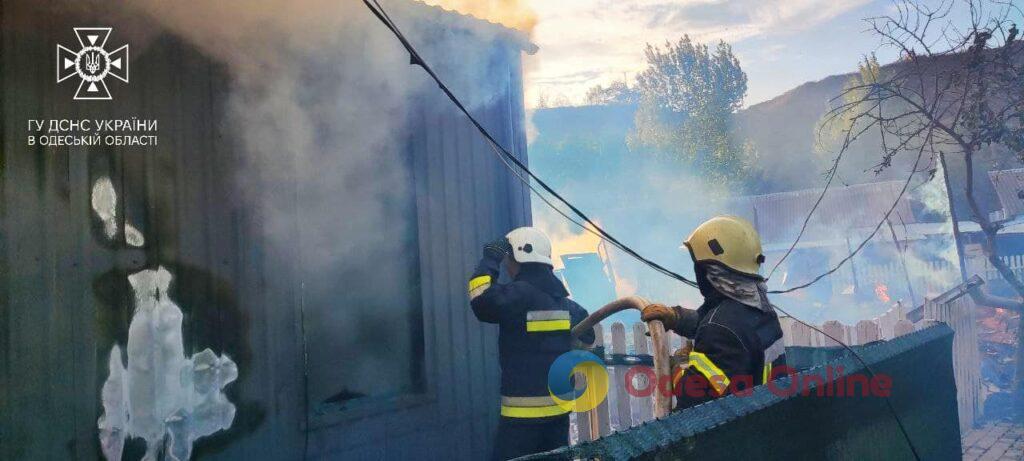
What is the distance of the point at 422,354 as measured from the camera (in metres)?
5.00

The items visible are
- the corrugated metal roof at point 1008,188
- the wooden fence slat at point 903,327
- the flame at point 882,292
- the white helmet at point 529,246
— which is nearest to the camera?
the white helmet at point 529,246

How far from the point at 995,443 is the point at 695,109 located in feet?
141

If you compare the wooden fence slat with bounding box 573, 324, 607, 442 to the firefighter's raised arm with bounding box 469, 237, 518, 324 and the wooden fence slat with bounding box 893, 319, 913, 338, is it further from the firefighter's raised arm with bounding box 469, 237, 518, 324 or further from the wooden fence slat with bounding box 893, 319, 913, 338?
the wooden fence slat with bounding box 893, 319, 913, 338

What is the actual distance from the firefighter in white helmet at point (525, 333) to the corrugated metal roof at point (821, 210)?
30.8 m

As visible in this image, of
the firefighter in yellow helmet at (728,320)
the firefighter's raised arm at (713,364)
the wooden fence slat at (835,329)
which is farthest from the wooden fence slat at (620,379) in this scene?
the firefighter's raised arm at (713,364)

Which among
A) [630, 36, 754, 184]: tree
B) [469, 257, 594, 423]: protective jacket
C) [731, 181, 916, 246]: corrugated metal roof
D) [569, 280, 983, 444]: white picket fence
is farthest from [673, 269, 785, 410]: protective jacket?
[630, 36, 754, 184]: tree

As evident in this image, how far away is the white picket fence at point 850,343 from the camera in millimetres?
6582

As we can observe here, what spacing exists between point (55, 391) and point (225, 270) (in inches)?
40.2

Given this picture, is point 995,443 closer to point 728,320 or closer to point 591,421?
point 591,421

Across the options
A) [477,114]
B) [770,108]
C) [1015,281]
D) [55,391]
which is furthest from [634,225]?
[55,391]

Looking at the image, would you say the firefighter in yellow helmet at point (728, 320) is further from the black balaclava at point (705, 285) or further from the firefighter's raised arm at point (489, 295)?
the firefighter's raised arm at point (489, 295)

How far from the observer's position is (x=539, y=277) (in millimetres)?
4691

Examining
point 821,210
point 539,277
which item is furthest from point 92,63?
point 821,210

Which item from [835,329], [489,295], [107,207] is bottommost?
[835,329]
